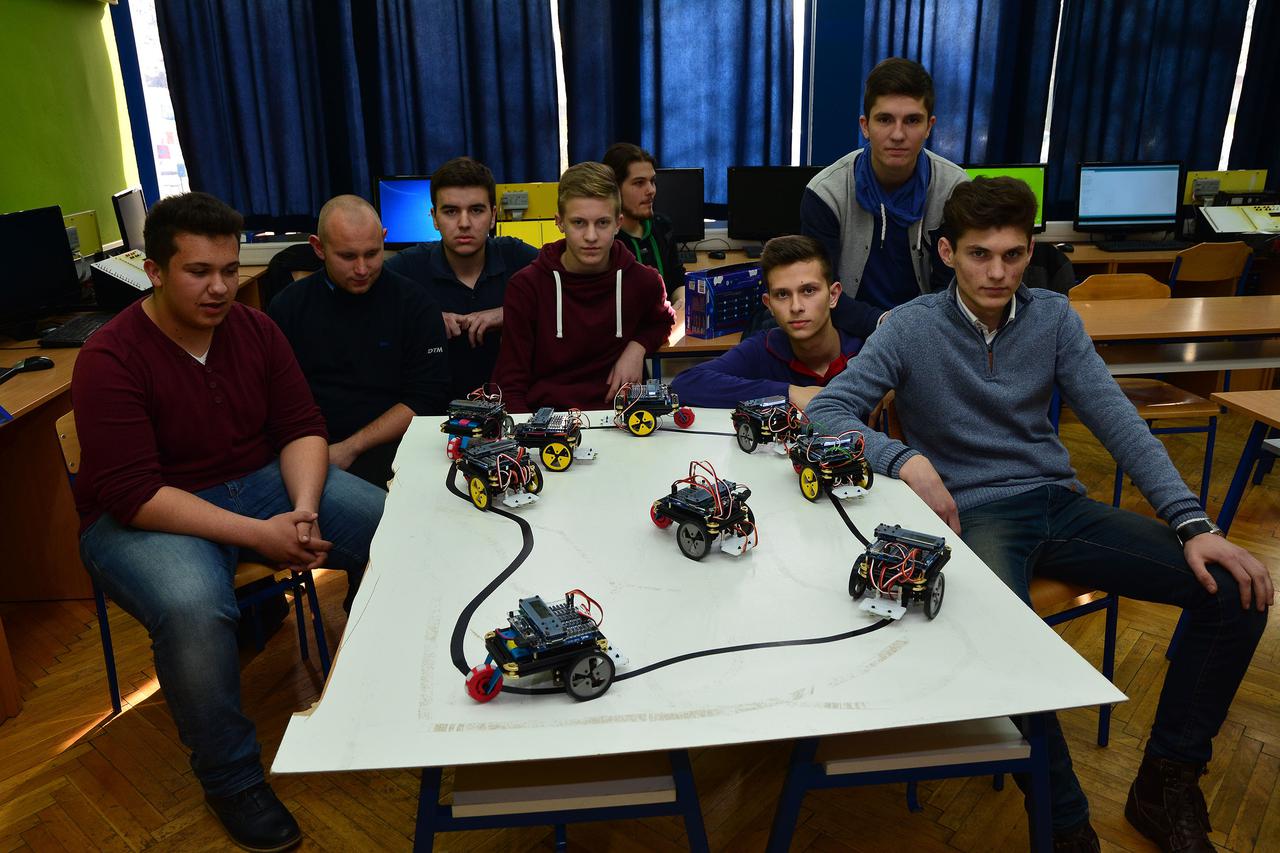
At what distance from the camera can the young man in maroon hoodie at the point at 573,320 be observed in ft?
8.60

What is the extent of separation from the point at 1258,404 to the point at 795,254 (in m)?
1.26

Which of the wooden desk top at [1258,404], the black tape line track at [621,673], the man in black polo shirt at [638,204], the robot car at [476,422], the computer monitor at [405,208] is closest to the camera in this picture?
the black tape line track at [621,673]

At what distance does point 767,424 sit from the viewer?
2.00m

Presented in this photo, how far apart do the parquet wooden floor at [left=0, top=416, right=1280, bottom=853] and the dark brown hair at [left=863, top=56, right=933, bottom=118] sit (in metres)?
1.66

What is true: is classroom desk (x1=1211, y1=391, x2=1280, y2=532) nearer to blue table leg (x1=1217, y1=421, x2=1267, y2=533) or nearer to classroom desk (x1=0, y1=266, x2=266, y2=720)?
A: blue table leg (x1=1217, y1=421, x2=1267, y2=533)

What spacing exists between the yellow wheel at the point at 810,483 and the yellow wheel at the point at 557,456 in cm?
51

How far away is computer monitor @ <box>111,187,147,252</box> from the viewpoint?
4266 millimetres

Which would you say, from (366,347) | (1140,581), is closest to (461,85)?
(366,347)

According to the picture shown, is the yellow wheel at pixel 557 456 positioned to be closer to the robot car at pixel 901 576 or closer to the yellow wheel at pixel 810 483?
the yellow wheel at pixel 810 483

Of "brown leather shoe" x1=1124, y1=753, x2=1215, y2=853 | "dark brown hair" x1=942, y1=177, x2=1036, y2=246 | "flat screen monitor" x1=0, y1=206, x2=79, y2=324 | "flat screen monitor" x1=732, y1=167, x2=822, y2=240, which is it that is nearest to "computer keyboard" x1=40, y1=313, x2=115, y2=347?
"flat screen monitor" x1=0, y1=206, x2=79, y2=324

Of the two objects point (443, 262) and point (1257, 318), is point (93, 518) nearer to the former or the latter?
point (443, 262)

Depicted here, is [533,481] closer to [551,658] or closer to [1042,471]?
[551,658]

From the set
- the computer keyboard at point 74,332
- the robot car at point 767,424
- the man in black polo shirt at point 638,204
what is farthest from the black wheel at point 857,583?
the computer keyboard at point 74,332

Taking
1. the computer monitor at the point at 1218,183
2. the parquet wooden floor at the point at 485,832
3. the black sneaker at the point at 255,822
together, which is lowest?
the parquet wooden floor at the point at 485,832
